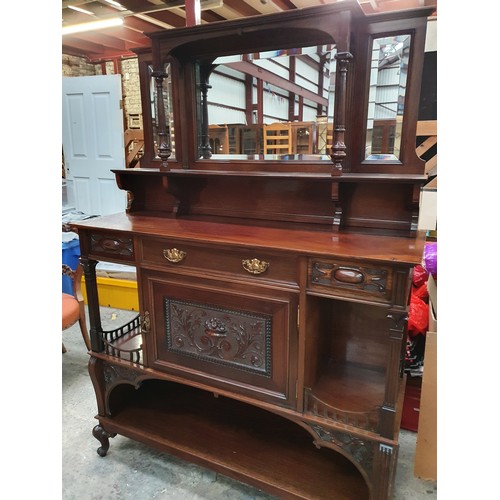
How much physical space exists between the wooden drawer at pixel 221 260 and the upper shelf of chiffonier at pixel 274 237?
0.11 ft

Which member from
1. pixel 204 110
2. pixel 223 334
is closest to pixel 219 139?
pixel 204 110

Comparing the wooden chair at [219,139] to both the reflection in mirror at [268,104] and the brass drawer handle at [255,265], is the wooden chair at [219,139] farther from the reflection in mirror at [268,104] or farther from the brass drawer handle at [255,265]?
the brass drawer handle at [255,265]

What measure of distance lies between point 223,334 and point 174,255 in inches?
13.4

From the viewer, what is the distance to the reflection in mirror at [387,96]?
131 cm

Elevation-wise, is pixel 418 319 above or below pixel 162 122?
below

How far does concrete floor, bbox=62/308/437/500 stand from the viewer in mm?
1619

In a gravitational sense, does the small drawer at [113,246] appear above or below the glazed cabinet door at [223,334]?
above

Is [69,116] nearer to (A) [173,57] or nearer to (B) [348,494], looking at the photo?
(A) [173,57]

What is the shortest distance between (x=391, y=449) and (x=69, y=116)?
16.6ft

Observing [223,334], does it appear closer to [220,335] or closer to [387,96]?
[220,335]

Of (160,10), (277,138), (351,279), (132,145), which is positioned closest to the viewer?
(351,279)

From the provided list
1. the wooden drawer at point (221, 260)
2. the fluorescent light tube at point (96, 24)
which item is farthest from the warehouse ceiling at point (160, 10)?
the wooden drawer at point (221, 260)

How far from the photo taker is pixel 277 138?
5.07ft

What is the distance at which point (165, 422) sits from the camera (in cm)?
180
